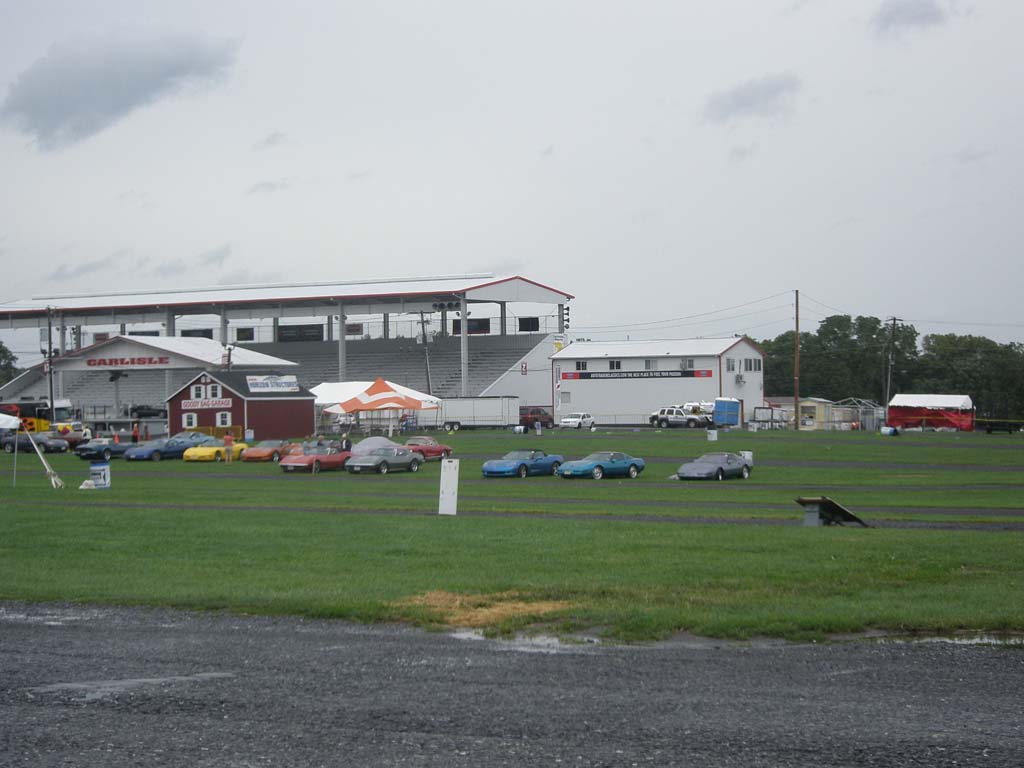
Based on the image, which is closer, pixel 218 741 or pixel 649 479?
pixel 218 741

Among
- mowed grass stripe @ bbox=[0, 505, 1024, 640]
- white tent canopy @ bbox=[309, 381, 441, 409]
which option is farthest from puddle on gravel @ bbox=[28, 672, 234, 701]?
white tent canopy @ bbox=[309, 381, 441, 409]

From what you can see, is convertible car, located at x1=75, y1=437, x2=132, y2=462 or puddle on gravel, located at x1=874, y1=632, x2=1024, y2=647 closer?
puddle on gravel, located at x1=874, y1=632, x2=1024, y2=647

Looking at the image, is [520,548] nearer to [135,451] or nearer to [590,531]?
[590,531]

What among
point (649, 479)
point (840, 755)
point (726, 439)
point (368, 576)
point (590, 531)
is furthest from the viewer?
point (726, 439)

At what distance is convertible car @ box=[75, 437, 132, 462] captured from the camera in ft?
181

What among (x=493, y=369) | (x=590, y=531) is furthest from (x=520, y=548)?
(x=493, y=369)

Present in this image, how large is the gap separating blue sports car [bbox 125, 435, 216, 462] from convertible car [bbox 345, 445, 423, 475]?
15619 millimetres

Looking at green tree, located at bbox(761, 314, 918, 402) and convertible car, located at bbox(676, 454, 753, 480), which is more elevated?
green tree, located at bbox(761, 314, 918, 402)

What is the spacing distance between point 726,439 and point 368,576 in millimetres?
51344

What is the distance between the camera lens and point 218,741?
23.9 ft

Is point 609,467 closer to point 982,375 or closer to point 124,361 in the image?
point 124,361

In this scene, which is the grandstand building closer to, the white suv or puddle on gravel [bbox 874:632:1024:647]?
the white suv

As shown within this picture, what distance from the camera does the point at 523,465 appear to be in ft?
143

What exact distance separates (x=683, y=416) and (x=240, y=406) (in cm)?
3570
